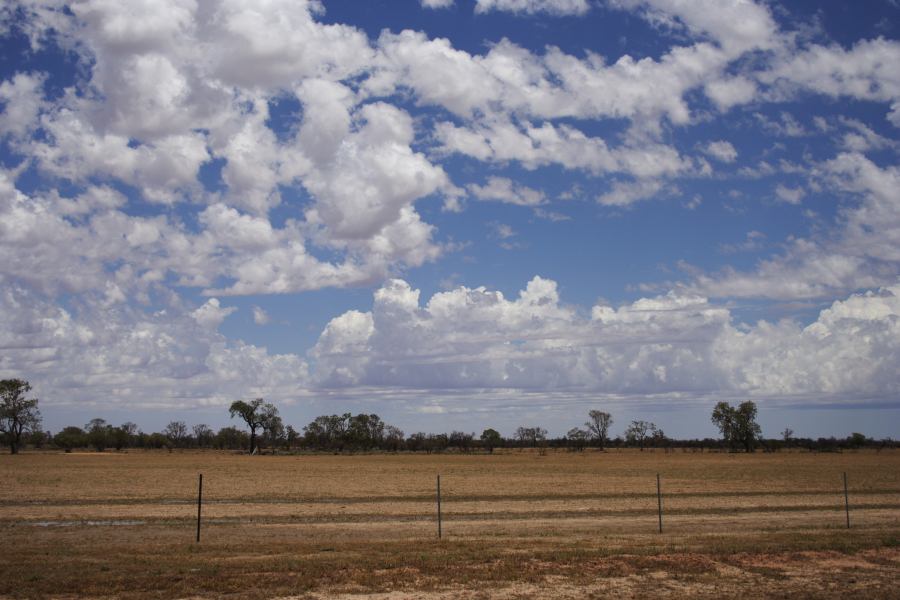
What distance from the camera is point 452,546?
2006 cm

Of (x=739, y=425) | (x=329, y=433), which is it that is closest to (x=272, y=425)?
(x=329, y=433)

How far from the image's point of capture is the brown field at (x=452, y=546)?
14.6m

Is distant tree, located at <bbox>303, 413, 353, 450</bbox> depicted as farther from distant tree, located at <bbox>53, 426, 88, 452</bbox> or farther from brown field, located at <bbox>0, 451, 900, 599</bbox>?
brown field, located at <bbox>0, 451, 900, 599</bbox>

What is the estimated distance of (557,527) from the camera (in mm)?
25344

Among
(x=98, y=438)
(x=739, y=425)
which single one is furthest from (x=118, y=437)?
(x=739, y=425)

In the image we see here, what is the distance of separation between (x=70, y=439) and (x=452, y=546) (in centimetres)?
17595

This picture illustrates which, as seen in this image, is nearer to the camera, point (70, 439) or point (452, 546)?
point (452, 546)

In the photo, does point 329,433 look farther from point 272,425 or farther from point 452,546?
point 452,546

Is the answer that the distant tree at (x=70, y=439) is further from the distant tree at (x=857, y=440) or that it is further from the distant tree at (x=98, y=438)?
the distant tree at (x=857, y=440)

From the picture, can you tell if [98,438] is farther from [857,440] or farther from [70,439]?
[857,440]

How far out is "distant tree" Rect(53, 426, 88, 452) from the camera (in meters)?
167

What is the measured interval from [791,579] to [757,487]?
115ft

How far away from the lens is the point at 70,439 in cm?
16862

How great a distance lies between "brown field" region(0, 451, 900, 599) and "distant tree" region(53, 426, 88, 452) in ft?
478
